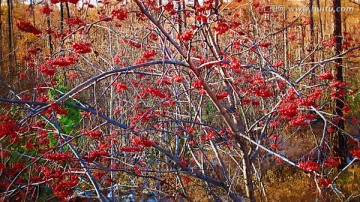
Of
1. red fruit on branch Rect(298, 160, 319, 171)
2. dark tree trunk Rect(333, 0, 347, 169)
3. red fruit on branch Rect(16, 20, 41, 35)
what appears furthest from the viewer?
dark tree trunk Rect(333, 0, 347, 169)

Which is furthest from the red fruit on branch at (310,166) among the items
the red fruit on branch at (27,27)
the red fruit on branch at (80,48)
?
the red fruit on branch at (27,27)

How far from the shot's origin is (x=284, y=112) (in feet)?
9.32

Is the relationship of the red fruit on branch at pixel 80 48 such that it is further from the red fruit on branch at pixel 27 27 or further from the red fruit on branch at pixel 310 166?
the red fruit on branch at pixel 310 166

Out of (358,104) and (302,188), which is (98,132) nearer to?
(302,188)

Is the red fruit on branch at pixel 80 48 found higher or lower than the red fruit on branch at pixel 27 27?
lower

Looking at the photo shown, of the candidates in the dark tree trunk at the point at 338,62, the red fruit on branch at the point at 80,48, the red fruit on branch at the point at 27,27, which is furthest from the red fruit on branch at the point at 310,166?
the dark tree trunk at the point at 338,62

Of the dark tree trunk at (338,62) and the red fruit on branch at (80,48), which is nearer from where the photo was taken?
the red fruit on branch at (80,48)

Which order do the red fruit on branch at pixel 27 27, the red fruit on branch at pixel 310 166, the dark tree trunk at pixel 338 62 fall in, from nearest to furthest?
the red fruit on branch at pixel 310 166 → the red fruit on branch at pixel 27 27 → the dark tree trunk at pixel 338 62

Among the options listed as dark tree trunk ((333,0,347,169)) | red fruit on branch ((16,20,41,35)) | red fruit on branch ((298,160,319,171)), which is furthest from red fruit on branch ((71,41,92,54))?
dark tree trunk ((333,0,347,169))

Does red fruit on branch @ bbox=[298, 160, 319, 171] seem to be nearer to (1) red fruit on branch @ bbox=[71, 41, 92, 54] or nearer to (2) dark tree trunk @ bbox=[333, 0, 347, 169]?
(1) red fruit on branch @ bbox=[71, 41, 92, 54]

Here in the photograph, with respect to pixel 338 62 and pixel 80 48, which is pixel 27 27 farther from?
pixel 338 62

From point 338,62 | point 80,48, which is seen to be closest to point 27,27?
point 80,48

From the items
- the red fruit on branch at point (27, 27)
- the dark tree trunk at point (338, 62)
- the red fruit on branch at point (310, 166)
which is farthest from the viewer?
the dark tree trunk at point (338, 62)

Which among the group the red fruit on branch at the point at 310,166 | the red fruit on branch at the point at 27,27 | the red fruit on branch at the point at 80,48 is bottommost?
the red fruit on branch at the point at 310,166
